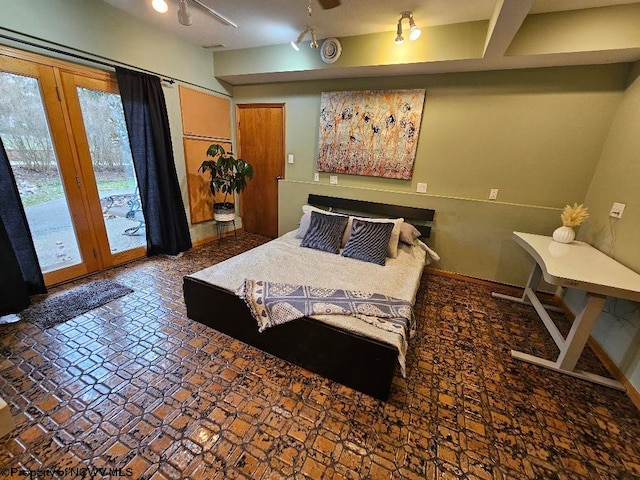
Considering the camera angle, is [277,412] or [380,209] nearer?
[277,412]

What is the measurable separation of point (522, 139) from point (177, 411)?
3778 millimetres

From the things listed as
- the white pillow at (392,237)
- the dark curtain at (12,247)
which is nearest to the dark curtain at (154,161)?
the dark curtain at (12,247)

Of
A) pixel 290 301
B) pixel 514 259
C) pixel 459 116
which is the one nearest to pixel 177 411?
pixel 290 301

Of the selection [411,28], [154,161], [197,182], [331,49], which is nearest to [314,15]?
[331,49]

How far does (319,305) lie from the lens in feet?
5.94

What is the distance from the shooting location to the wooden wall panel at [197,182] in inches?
144

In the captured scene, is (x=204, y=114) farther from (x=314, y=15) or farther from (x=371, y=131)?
(x=371, y=131)

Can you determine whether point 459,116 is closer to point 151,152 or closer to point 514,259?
point 514,259

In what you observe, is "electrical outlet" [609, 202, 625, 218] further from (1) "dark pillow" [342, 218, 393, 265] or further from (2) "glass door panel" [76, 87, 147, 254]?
(2) "glass door panel" [76, 87, 147, 254]

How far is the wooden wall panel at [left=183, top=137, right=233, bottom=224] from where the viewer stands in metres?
3.66

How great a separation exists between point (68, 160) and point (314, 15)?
2.72 m

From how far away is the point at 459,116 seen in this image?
9.67 ft

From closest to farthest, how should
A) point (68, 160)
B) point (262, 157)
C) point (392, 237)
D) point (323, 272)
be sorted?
point (323, 272) → point (68, 160) → point (392, 237) → point (262, 157)

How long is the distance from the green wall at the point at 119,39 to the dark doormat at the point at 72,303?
1.40m
